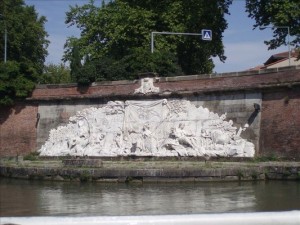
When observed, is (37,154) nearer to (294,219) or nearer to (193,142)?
(193,142)

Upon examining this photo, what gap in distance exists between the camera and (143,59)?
1126 inches

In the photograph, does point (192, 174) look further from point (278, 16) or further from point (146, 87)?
point (278, 16)

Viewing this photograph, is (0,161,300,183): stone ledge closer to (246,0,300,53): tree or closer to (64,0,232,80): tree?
(246,0,300,53): tree

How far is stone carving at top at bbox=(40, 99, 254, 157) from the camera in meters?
21.8

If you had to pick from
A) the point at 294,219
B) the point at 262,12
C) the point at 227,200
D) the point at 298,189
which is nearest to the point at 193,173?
the point at 298,189

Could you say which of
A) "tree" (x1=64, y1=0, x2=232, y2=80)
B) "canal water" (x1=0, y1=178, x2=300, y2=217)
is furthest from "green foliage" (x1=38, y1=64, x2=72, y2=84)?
"canal water" (x1=0, y1=178, x2=300, y2=217)

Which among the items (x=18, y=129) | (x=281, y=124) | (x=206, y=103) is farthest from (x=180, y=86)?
(x=18, y=129)

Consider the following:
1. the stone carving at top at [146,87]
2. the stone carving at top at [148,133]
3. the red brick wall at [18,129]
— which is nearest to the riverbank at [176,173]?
the stone carving at top at [148,133]

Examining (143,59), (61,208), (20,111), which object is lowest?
(61,208)

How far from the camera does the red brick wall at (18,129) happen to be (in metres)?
28.0

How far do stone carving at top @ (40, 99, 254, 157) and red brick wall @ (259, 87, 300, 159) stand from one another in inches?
34.3

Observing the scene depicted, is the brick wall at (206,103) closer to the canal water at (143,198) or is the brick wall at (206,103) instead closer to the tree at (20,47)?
the tree at (20,47)

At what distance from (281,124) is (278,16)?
6.60 metres

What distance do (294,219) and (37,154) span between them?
21.8m
